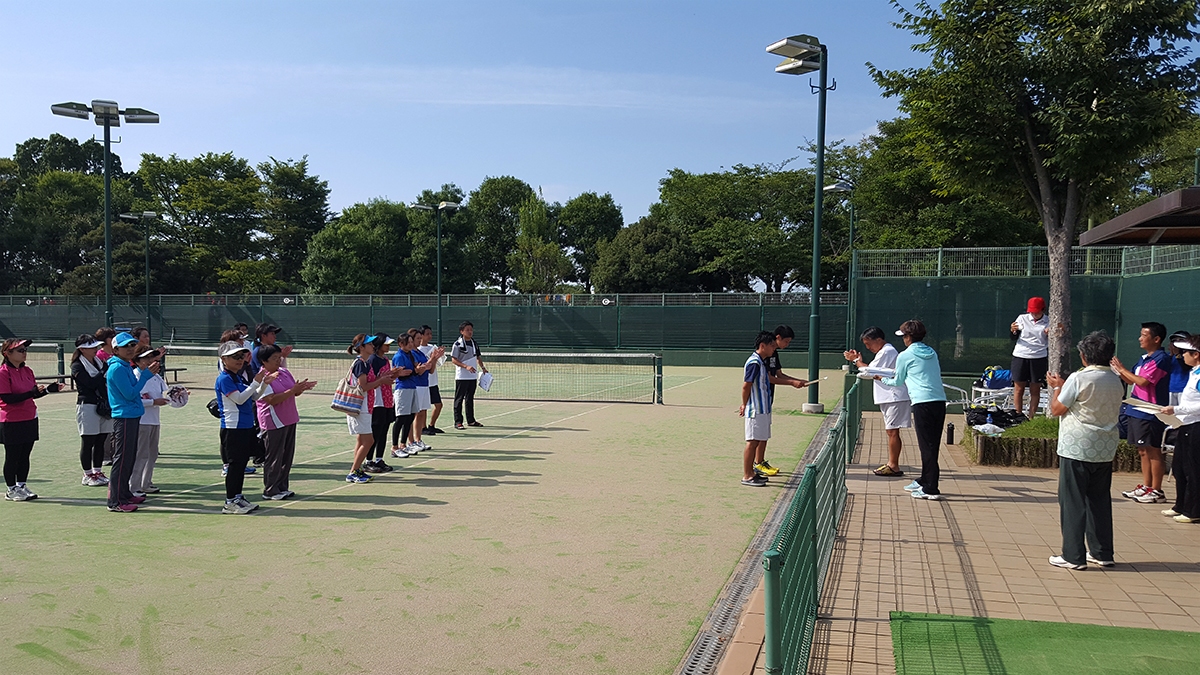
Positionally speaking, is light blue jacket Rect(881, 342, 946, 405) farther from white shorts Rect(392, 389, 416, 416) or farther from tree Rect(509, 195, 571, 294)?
tree Rect(509, 195, 571, 294)

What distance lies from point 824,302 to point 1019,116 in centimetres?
1695

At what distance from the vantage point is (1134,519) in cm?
734

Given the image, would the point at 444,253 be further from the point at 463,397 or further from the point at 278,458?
the point at 278,458

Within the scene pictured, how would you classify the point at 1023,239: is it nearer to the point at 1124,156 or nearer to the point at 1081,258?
the point at 1081,258

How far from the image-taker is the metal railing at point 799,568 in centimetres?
301

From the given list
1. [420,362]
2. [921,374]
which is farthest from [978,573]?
[420,362]

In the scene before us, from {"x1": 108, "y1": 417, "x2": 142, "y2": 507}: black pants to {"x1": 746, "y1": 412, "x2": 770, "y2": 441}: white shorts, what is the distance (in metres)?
6.08

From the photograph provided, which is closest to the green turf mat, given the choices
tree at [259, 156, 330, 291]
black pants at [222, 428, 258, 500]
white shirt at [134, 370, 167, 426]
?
black pants at [222, 428, 258, 500]

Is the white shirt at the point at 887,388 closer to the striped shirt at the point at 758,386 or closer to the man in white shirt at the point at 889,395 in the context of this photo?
the man in white shirt at the point at 889,395

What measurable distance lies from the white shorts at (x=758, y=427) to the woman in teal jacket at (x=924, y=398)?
4.62 feet

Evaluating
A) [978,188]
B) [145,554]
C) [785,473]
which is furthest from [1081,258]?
[145,554]

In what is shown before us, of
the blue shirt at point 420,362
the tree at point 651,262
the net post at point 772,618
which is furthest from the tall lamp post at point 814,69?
the tree at point 651,262

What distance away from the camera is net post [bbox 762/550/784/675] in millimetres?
2957

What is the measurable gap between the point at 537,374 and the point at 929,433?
58.9ft
